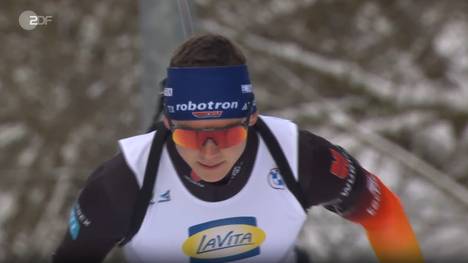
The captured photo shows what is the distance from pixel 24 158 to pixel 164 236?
20.7ft

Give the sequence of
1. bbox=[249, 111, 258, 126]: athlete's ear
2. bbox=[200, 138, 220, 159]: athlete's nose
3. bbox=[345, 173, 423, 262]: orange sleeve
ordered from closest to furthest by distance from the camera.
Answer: bbox=[200, 138, 220, 159]: athlete's nose
bbox=[249, 111, 258, 126]: athlete's ear
bbox=[345, 173, 423, 262]: orange sleeve

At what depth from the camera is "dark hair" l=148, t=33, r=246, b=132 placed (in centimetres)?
208

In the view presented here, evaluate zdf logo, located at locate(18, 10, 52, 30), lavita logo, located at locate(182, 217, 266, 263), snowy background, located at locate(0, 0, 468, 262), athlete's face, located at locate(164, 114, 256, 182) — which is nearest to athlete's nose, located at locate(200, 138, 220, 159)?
athlete's face, located at locate(164, 114, 256, 182)

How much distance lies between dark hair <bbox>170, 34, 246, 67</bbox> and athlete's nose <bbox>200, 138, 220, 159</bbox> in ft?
0.73

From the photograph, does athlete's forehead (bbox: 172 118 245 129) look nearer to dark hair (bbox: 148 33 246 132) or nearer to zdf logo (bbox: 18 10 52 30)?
dark hair (bbox: 148 33 246 132)

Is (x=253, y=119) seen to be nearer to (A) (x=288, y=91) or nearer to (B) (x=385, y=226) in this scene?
(B) (x=385, y=226)

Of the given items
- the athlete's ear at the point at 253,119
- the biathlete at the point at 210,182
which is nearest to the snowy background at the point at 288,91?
the biathlete at the point at 210,182

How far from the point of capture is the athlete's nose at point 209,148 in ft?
6.60

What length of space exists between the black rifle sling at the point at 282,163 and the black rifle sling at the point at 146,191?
1.01 ft

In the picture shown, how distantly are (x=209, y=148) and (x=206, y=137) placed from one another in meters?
0.03

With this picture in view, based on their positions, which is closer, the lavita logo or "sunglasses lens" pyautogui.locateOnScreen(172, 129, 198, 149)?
"sunglasses lens" pyautogui.locateOnScreen(172, 129, 198, 149)

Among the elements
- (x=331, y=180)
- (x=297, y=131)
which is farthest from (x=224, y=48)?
(x=331, y=180)

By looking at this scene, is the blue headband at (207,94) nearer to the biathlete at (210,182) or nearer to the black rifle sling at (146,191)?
the biathlete at (210,182)

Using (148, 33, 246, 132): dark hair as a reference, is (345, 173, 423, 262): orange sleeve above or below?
below
